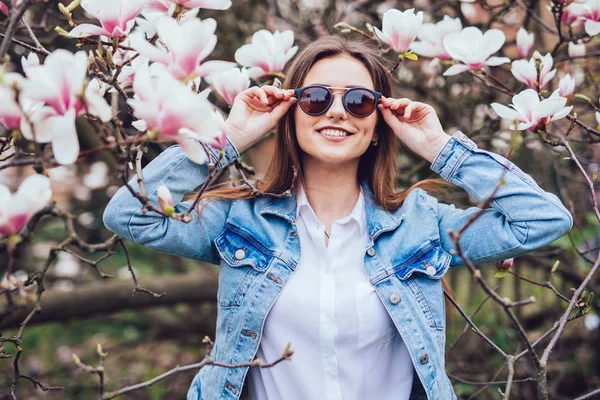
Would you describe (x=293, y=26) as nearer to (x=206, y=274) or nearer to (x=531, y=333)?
(x=206, y=274)

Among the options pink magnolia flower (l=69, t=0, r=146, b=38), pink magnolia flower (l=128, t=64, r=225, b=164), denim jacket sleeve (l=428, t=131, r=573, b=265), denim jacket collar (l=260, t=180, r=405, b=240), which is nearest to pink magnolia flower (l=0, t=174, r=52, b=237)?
pink magnolia flower (l=128, t=64, r=225, b=164)

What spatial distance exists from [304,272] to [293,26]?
1714mm

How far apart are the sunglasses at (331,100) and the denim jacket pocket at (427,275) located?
43 cm

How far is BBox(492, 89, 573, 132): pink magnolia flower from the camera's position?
1509mm

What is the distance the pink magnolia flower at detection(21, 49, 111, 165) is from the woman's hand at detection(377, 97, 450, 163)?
3.20 ft

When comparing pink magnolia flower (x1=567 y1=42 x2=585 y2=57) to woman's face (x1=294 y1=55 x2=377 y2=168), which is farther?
pink magnolia flower (x1=567 y1=42 x2=585 y2=57)

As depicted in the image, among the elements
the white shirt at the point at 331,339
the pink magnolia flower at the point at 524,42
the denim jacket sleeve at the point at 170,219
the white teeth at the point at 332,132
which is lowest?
the white shirt at the point at 331,339

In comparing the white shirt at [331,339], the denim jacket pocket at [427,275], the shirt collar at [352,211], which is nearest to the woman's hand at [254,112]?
the shirt collar at [352,211]

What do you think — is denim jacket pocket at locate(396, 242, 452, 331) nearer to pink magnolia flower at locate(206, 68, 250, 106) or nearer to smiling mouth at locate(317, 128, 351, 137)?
smiling mouth at locate(317, 128, 351, 137)

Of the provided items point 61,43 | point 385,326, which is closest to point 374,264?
point 385,326

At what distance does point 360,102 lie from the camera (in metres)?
1.67

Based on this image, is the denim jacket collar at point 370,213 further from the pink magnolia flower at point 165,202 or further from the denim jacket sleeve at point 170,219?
the pink magnolia flower at point 165,202

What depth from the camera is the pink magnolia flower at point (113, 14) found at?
129cm

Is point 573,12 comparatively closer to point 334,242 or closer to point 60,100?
point 334,242
